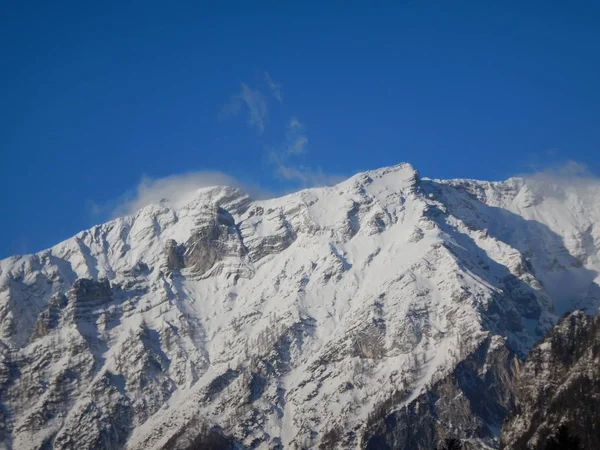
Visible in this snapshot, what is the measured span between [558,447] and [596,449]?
77820 millimetres

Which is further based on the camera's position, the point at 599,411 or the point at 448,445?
the point at 599,411

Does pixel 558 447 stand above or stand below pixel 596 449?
below

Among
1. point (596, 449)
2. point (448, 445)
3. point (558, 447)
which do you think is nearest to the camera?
point (558, 447)

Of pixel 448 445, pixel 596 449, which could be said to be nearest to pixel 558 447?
pixel 448 445

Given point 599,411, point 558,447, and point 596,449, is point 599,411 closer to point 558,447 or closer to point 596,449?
point 596,449

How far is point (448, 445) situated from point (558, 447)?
1359cm

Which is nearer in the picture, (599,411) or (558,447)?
(558,447)

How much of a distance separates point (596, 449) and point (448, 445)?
242ft

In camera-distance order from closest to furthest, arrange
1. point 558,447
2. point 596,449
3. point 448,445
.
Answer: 1. point 558,447
2. point 448,445
3. point 596,449

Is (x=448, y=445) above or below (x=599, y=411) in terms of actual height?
below

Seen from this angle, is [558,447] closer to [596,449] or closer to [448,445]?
[448,445]

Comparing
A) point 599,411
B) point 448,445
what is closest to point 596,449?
point 599,411

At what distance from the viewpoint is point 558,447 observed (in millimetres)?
120188

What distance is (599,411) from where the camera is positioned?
19988 centimetres
